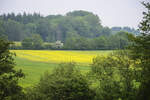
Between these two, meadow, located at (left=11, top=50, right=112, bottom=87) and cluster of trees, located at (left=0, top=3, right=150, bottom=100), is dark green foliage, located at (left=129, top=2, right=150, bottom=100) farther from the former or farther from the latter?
meadow, located at (left=11, top=50, right=112, bottom=87)

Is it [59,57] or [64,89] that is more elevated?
[59,57]

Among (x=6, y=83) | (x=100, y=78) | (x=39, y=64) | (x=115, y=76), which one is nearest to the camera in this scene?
(x=6, y=83)

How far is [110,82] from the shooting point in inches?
770

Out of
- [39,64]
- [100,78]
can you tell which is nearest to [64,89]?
[100,78]

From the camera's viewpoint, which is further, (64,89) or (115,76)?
(115,76)

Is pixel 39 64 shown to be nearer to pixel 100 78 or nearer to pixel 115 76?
pixel 100 78

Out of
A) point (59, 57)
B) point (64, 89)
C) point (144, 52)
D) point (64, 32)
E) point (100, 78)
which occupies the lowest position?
point (64, 89)

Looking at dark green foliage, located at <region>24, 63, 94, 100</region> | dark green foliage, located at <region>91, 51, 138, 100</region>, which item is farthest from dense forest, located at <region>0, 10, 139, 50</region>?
dark green foliage, located at <region>24, 63, 94, 100</region>

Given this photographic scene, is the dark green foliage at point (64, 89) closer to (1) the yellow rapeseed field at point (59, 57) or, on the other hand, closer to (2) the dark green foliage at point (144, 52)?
(2) the dark green foliage at point (144, 52)

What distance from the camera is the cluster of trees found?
15734 millimetres

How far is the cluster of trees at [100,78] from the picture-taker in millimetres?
15734

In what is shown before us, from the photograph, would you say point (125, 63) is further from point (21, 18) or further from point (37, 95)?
point (21, 18)

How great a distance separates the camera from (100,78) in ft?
69.5

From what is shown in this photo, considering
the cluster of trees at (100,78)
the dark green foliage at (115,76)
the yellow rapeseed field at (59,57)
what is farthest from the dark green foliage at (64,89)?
the yellow rapeseed field at (59,57)
